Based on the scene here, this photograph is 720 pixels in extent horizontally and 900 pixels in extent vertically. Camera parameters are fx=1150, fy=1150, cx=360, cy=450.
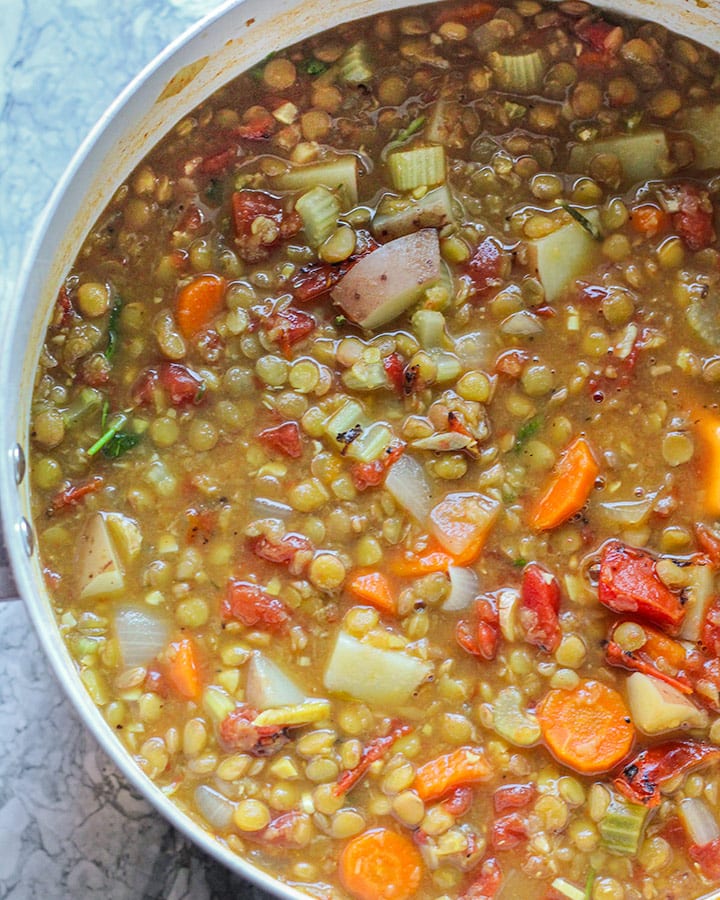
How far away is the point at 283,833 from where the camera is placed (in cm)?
337

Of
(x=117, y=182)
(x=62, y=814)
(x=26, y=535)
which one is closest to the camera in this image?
(x=26, y=535)

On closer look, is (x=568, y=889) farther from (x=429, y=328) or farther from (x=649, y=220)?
(x=649, y=220)

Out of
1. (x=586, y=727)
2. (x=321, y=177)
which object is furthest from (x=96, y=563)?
(x=586, y=727)

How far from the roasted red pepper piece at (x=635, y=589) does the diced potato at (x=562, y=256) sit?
81cm

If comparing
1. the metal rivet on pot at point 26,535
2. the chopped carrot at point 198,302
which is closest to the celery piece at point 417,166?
the chopped carrot at point 198,302

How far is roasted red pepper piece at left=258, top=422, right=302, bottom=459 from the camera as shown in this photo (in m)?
3.44

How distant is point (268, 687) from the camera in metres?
3.40

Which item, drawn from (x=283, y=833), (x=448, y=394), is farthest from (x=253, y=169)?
(x=283, y=833)

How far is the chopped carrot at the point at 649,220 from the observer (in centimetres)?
Answer: 352

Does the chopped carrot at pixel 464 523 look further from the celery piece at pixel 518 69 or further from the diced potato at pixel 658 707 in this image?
the celery piece at pixel 518 69

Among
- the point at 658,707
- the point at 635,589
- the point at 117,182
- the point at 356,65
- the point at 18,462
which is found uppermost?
the point at 117,182

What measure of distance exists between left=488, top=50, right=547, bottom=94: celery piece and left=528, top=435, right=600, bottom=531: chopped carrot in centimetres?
109

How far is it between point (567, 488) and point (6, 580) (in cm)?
163

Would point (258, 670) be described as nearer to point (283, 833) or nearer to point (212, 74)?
point (283, 833)
